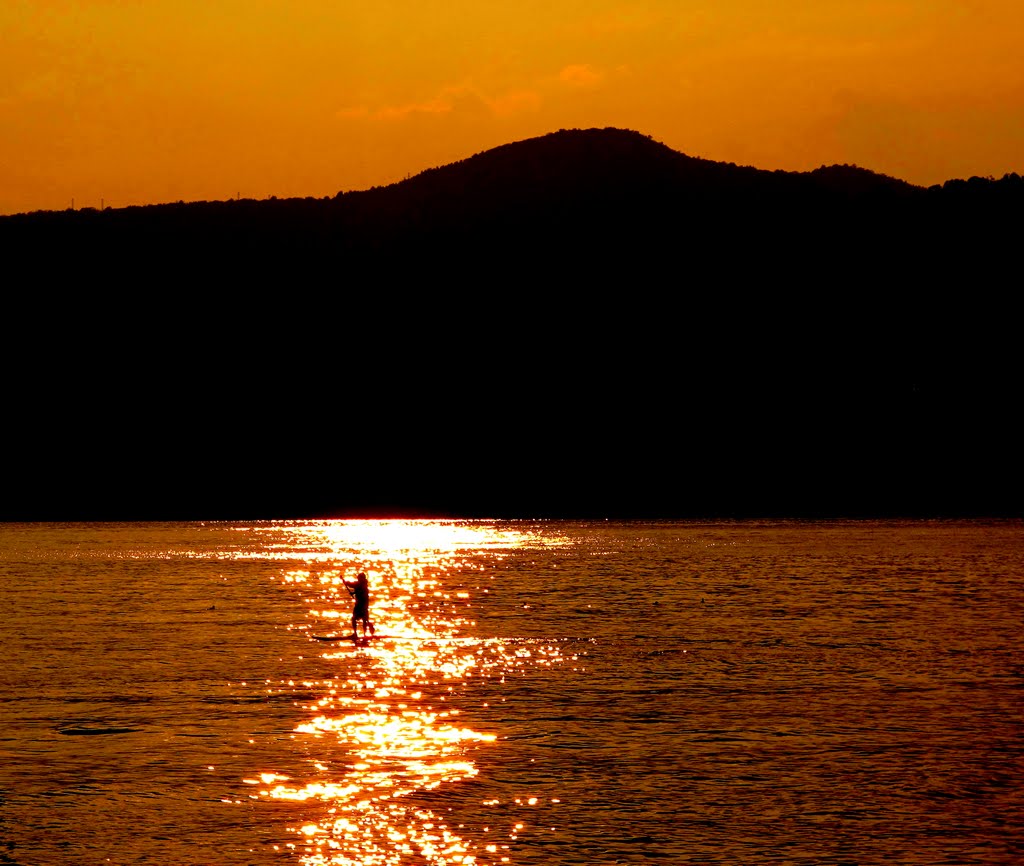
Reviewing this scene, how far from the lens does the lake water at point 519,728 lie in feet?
70.2

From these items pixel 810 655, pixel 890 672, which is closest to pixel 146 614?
pixel 810 655

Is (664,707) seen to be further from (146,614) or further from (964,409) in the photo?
(964,409)

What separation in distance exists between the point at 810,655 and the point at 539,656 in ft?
23.4

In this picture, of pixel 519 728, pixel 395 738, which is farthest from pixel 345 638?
pixel 395 738

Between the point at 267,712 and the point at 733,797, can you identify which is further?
the point at 267,712

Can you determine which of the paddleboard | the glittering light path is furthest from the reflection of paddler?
the glittering light path

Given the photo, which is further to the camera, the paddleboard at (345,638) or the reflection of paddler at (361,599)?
the paddleboard at (345,638)

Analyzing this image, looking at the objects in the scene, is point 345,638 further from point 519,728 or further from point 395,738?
point 395,738

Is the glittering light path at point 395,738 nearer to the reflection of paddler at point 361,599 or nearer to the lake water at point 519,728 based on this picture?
the lake water at point 519,728

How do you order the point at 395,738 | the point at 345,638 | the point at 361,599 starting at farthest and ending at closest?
the point at 345,638
the point at 361,599
the point at 395,738

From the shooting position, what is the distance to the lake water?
70.2ft

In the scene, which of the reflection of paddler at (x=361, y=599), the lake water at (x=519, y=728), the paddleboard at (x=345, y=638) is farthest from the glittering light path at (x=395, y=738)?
the reflection of paddler at (x=361, y=599)

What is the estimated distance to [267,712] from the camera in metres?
31.6

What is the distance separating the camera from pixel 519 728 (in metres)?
29.7
